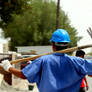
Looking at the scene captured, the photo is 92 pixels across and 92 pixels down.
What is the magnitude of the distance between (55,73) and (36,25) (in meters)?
45.9

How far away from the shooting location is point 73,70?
127 inches

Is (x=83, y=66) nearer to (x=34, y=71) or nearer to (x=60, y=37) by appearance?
(x=60, y=37)

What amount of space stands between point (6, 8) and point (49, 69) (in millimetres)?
22590

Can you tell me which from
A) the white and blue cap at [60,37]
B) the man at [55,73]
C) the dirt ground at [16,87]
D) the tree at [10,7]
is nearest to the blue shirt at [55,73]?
the man at [55,73]

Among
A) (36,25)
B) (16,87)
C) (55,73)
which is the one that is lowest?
(16,87)

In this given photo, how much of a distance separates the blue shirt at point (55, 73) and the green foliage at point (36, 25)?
145 feet

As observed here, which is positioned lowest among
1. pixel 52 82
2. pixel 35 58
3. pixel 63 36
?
pixel 52 82

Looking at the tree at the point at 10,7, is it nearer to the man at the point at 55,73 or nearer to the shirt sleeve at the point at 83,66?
the shirt sleeve at the point at 83,66

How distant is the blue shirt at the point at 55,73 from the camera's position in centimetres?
316

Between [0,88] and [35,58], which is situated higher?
[35,58]

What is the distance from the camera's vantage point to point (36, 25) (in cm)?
4888

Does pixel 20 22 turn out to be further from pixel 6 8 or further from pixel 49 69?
pixel 49 69

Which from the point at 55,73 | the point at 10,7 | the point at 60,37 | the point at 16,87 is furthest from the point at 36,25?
the point at 55,73

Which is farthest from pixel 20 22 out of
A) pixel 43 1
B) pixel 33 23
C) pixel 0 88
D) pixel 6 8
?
pixel 0 88
